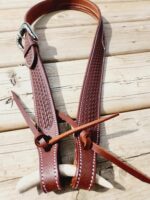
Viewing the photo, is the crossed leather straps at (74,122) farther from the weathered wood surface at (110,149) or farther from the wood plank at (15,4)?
the wood plank at (15,4)

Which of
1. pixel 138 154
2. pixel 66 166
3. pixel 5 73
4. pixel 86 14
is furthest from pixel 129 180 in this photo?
pixel 86 14

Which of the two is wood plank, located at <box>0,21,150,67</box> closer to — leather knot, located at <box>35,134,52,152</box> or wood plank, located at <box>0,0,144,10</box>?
wood plank, located at <box>0,0,144,10</box>

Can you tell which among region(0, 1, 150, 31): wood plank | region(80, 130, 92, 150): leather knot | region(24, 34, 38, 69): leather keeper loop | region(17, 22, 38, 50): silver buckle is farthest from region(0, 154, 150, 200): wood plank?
region(0, 1, 150, 31): wood plank

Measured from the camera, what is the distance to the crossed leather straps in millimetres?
1325

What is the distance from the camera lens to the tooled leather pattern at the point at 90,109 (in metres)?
1.33

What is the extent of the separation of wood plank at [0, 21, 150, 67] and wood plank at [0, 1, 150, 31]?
0.05 metres

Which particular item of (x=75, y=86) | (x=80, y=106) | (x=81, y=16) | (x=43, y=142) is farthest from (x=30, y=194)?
(x=81, y=16)

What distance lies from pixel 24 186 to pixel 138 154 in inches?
17.2

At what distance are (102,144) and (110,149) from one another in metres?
0.04

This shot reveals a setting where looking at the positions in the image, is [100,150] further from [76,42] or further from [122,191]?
[76,42]

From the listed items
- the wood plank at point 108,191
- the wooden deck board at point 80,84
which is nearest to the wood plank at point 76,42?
the wooden deck board at point 80,84

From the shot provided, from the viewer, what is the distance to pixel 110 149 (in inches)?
58.4

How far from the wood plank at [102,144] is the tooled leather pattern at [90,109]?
0.19 feet

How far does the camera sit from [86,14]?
2.17 meters
